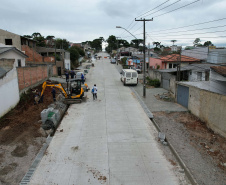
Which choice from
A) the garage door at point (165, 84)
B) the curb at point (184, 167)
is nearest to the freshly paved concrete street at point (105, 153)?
the curb at point (184, 167)

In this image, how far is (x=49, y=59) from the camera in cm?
3669

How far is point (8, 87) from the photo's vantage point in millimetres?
13953

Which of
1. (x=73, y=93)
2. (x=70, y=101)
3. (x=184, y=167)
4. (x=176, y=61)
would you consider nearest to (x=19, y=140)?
(x=70, y=101)

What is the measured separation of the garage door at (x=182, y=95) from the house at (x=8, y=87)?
13.3m

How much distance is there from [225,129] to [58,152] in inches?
334

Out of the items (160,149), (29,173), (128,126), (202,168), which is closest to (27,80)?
(128,126)

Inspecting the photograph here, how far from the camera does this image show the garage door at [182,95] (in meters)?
15.6

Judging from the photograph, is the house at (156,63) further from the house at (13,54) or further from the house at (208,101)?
the house at (13,54)

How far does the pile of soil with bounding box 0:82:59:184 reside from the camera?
750 centimetres

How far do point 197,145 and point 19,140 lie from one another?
29.3 feet

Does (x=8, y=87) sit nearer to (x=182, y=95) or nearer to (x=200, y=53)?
(x=182, y=95)

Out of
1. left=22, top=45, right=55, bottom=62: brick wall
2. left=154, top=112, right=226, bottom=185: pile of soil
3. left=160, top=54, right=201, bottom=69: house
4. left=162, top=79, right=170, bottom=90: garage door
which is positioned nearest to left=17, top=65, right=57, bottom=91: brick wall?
left=22, top=45, right=55, bottom=62: brick wall

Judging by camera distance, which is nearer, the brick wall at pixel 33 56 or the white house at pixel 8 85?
the white house at pixel 8 85

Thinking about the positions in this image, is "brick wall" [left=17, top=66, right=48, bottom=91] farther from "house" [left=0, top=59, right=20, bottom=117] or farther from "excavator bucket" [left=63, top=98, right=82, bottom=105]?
"excavator bucket" [left=63, top=98, right=82, bottom=105]
